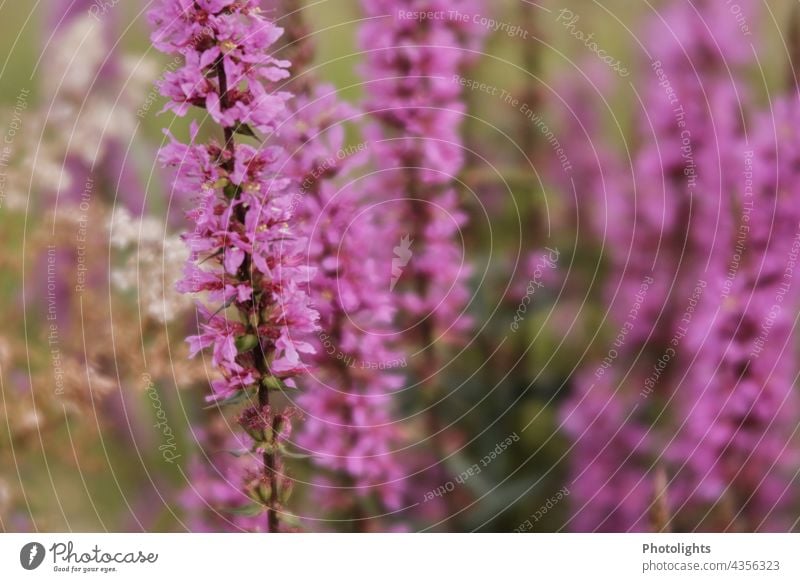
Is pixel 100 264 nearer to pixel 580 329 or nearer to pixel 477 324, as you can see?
pixel 477 324

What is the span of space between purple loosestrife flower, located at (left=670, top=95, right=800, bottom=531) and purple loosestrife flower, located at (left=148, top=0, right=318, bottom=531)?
50 centimetres

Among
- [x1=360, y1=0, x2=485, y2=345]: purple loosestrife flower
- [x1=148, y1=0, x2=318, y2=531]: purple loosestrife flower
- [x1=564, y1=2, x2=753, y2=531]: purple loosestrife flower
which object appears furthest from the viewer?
[x1=564, y1=2, x2=753, y2=531]: purple loosestrife flower

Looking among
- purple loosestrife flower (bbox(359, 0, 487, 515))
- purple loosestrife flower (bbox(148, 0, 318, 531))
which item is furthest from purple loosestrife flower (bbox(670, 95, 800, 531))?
purple loosestrife flower (bbox(148, 0, 318, 531))

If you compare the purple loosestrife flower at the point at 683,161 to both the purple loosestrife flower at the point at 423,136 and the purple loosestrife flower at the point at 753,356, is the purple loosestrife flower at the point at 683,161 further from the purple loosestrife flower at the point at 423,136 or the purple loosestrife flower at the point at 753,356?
the purple loosestrife flower at the point at 423,136

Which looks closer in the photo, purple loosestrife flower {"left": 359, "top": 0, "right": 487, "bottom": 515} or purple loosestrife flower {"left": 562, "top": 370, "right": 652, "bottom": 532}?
purple loosestrife flower {"left": 359, "top": 0, "right": 487, "bottom": 515}

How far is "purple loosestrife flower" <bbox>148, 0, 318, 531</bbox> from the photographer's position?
0.83 m

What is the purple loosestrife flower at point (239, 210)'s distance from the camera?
0.83 metres
